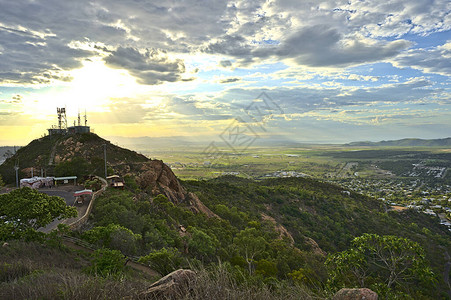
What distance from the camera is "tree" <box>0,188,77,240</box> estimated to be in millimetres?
14172

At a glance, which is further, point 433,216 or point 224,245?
point 433,216

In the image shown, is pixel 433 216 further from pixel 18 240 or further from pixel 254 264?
pixel 18 240

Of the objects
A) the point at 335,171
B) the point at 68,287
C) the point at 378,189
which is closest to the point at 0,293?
the point at 68,287

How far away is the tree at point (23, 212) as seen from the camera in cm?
1417

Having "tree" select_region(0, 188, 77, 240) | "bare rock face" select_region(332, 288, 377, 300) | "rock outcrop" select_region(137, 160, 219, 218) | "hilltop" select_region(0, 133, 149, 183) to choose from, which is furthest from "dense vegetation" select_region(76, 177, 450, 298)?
"hilltop" select_region(0, 133, 149, 183)

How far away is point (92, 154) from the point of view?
46.1 meters

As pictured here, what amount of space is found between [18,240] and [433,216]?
9045cm

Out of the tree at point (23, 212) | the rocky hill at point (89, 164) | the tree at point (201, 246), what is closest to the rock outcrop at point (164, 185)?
the rocky hill at point (89, 164)

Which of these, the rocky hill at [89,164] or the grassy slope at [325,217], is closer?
the rocky hill at [89,164]

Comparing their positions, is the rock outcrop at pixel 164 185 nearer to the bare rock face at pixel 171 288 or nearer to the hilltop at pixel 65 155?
the hilltop at pixel 65 155

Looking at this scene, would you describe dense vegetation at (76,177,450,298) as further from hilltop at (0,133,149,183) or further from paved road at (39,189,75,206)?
hilltop at (0,133,149,183)

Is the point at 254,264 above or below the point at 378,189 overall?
above

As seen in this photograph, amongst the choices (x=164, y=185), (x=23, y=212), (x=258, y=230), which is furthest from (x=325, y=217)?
(x=23, y=212)

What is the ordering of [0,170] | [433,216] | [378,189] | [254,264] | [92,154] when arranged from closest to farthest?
Answer: 1. [254,264]
2. [0,170]
3. [92,154]
4. [433,216]
5. [378,189]
